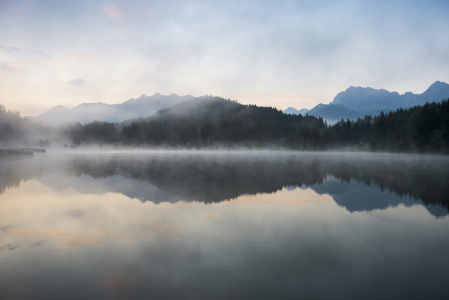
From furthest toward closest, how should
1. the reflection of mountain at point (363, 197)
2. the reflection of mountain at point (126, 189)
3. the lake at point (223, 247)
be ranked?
the reflection of mountain at point (126, 189) < the reflection of mountain at point (363, 197) < the lake at point (223, 247)

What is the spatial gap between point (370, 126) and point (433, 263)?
551ft

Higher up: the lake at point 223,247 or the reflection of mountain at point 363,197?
the lake at point 223,247

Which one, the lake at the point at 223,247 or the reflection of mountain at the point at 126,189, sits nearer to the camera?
the lake at the point at 223,247

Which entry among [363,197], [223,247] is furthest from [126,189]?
[363,197]

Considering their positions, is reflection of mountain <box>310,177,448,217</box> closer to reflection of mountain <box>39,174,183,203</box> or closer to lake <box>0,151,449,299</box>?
lake <box>0,151,449,299</box>

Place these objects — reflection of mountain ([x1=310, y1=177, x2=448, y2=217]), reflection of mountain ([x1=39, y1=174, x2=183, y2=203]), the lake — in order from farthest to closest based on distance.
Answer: reflection of mountain ([x1=39, y1=174, x2=183, y2=203])
reflection of mountain ([x1=310, y1=177, x2=448, y2=217])
the lake

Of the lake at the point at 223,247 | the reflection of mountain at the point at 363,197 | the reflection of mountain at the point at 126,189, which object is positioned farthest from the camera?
the reflection of mountain at the point at 126,189

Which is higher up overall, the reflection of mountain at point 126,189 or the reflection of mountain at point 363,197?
the reflection of mountain at point 126,189

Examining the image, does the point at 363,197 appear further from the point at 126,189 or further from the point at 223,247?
the point at 126,189

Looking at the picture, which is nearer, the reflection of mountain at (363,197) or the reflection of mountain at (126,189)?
the reflection of mountain at (363,197)

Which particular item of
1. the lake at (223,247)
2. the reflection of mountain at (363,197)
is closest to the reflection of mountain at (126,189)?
the lake at (223,247)

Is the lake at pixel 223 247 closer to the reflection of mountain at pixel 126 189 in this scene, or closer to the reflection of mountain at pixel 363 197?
the reflection of mountain at pixel 363 197

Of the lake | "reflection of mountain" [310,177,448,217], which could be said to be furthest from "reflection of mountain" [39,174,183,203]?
"reflection of mountain" [310,177,448,217]

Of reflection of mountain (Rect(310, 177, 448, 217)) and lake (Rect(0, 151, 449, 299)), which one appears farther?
reflection of mountain (Rect(310, 177, 448, 217))
